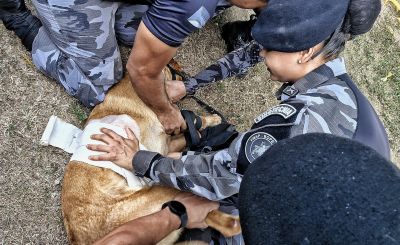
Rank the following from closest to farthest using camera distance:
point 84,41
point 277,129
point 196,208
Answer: point 277,129 < point 196,208 < point 84,41

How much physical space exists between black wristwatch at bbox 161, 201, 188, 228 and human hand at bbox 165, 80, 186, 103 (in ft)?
3.16

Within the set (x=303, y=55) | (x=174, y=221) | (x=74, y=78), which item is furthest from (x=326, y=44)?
(x=74, y=78)

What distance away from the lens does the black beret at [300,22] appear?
7.86ft

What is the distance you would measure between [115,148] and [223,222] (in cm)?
78

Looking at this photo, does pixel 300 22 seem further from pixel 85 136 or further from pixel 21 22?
pixel 21 22

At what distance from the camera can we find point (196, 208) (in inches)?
120

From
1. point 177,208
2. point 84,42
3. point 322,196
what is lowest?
point 177,208

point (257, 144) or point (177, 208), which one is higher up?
point (257, 144)

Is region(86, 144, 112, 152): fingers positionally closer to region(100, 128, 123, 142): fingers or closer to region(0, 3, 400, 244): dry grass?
region(100, 128, 123, 142): fingers

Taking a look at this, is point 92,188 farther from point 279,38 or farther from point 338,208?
point 338,208

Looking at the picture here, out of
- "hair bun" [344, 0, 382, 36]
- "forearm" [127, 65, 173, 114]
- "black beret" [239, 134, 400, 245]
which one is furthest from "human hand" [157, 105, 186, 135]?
"black beret" [239, 134, 400, 245]

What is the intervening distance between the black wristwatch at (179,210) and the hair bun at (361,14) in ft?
4.26

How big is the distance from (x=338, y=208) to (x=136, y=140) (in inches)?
87.3

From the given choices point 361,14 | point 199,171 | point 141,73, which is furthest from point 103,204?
point 361,14
